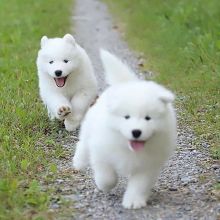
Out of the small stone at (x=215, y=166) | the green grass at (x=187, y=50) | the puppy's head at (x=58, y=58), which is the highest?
the puppy's head at (x=58, y=58)

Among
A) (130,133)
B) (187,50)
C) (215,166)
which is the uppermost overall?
(130,133)

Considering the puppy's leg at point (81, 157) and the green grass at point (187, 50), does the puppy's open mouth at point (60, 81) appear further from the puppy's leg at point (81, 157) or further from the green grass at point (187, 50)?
the puppy's leg at point (81, 157)

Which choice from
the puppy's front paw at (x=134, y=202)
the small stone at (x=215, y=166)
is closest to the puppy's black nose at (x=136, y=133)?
the puppy's front paw at (x=134, y=202)

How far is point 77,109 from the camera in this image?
22.8ft

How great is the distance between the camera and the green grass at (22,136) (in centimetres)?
463

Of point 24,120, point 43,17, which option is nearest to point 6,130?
point 24,120

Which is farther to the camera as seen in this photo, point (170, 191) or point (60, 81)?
point (60, 81)

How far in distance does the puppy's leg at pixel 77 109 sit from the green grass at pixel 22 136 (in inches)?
6.9

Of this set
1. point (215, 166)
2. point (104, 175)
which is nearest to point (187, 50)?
point (215, 166)

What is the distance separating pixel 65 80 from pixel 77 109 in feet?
1.09

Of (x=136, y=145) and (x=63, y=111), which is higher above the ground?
(x=136, y=145)

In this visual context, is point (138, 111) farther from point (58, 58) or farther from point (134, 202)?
point (58, 58)

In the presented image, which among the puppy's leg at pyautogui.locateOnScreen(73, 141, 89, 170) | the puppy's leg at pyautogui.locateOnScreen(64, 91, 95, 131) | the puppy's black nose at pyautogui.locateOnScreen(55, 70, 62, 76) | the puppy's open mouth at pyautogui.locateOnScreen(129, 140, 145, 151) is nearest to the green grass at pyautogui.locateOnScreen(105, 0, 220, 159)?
the puppy's leg at pyautogui.locateOnScreen(64, 91, 95, 131)

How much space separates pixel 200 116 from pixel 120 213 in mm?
2968
